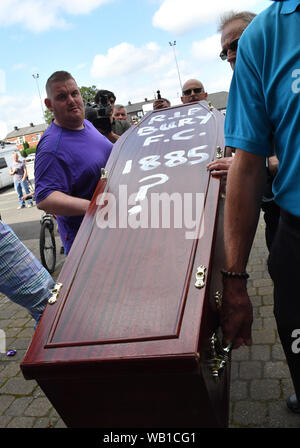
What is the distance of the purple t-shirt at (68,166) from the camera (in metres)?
2.39

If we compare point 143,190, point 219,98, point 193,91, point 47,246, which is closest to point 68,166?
point 143,190

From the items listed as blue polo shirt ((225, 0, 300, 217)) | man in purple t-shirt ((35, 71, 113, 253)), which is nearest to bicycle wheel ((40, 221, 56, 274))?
man in purple t-shirt ((35, 71, 113, 253))

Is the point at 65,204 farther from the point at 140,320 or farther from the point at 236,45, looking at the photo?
the point at 236,45

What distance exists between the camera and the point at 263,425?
7.39 ft

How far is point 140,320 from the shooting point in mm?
1409

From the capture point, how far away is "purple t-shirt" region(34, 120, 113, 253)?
2.39m

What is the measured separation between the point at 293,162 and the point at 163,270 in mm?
646

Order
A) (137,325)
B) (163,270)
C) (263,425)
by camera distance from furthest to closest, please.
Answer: (263,425) → (163,270) → (137,325)

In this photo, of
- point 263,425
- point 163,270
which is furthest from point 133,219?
point 263,425

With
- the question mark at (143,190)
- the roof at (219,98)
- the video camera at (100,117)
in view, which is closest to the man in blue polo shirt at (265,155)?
the question mark at (143,190)

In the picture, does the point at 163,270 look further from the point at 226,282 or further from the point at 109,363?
the point at 109,363

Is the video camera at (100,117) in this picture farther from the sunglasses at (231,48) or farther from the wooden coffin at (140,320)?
the wooden coffin at (140,320)

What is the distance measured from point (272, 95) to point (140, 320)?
0.89 meters

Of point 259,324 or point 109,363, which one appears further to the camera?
point 259,324
